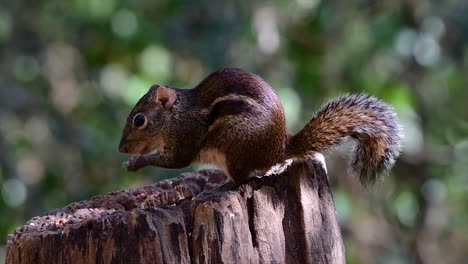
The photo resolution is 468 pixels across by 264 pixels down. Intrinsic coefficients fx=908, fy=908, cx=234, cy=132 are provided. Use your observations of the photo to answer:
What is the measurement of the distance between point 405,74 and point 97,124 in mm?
2264

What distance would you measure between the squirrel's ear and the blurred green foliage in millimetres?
1884

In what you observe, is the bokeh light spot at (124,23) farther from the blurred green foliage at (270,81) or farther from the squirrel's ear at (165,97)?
the squirrel's ear at (165,97)

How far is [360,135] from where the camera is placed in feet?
10.2

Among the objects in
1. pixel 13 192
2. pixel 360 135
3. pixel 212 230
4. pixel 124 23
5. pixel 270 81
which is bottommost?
pixel 212 230

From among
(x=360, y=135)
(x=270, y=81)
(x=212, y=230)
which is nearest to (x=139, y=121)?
(x=360, y=135)

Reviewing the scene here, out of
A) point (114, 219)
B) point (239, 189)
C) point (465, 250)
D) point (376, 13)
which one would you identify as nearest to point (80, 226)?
point (114, 219)

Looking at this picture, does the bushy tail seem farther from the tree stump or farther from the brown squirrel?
the tree stump

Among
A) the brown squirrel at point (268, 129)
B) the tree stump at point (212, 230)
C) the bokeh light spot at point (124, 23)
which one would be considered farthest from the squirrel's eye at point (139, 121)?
the bokeh light spot at point (124, 23)

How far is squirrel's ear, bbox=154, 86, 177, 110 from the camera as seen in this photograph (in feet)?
11.3

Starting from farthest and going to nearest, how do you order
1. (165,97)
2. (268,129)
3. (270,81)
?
(270,81), (165,97), (268,129)

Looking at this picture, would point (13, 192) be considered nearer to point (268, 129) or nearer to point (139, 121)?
point (139, 121)

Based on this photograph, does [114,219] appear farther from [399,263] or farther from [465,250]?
[465,250]

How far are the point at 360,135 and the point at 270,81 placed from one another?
9.37 ft

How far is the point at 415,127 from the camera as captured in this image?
20.8 feet
